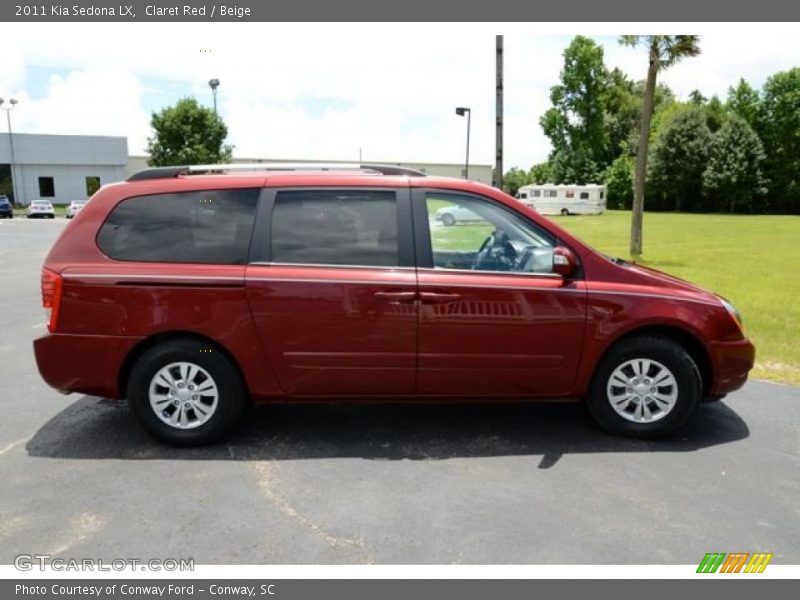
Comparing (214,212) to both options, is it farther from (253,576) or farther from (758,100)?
(758,100)

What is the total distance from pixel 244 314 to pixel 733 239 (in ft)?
78.0

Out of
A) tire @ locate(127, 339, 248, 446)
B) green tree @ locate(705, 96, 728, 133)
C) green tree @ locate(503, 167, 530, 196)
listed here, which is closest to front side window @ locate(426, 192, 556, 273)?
tire @ locate(127, 339, 248, 446)

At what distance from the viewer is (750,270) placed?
13914 millimetres

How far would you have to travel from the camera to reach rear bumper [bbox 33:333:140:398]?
417cm

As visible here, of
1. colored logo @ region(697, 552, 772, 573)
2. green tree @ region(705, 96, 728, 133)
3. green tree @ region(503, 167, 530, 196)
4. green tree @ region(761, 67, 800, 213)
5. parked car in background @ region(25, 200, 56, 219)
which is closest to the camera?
colored logo @ region(697, 552, 772, 573)

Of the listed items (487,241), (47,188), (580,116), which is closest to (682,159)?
(580,116)

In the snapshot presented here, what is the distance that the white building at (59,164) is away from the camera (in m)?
50.9

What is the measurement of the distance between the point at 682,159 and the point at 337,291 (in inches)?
2252

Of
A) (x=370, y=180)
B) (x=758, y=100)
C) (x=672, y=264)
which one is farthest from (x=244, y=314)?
(x=758, y=100)

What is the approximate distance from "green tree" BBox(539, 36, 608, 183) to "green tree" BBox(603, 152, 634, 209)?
141 inches

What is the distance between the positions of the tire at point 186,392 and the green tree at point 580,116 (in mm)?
66739

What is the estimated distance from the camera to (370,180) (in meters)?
4.29

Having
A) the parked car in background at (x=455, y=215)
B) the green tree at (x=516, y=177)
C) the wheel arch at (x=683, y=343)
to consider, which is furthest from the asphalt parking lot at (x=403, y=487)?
the green tree at (x=516, y=177)

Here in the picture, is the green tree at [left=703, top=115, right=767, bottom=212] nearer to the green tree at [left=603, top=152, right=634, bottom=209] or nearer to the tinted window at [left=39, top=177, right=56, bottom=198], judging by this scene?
the green tree at [left=603, top=152, right=634, bottom=209]
